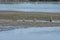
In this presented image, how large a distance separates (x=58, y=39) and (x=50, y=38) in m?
0.33

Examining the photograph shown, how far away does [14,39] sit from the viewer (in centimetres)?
731

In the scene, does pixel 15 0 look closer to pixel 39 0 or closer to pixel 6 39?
pixel 39 0

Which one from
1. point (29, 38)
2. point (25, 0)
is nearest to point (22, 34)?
point (29, 38)

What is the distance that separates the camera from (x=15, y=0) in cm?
3919

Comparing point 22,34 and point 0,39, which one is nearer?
point 0,39

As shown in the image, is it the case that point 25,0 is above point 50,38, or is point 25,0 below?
below

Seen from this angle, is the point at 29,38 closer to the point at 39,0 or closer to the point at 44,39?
the point at 44,39

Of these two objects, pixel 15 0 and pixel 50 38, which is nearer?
→ pixel 50 38

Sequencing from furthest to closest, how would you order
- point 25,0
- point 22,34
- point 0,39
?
point 25,0
point 22,34
point 0,39

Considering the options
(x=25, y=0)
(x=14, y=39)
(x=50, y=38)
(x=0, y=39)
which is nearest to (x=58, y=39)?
(x=50, y=38)

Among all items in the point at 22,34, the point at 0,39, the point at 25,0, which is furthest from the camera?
the point at 25,0

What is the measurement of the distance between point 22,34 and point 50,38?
1325 millimetres

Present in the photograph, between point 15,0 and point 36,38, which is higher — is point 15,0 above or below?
below

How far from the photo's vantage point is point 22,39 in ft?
24.1
